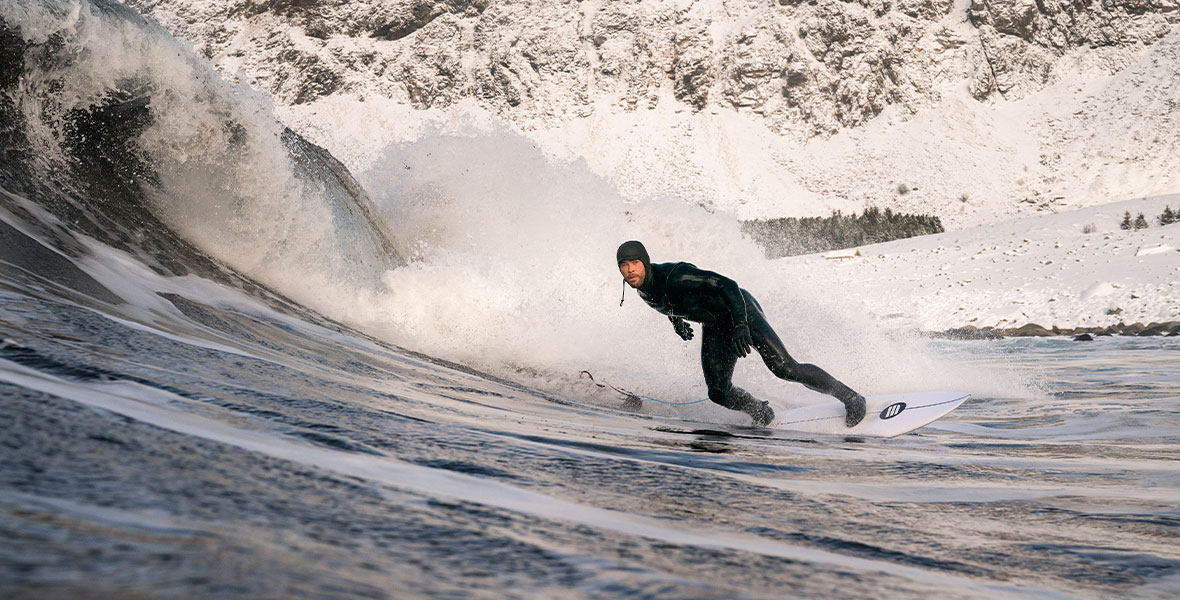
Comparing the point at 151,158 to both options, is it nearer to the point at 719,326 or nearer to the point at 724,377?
the point at 719,326

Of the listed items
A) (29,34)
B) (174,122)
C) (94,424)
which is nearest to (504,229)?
(174,122)

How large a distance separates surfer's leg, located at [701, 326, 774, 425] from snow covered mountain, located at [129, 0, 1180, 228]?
196 ft

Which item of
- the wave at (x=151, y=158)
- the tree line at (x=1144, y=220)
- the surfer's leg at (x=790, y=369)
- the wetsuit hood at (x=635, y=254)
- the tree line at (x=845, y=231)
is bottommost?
the surfer's leg at (x=790, y=369)

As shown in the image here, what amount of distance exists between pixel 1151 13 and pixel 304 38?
7213 centimetres

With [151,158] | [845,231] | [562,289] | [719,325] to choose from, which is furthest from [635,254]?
[845,231]

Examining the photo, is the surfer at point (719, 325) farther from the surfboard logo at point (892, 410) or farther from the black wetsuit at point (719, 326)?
the surfboard logo at point (892, 410)

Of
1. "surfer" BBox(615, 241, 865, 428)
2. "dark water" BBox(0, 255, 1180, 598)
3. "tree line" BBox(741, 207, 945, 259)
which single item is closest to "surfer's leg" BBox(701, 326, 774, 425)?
"surfer" BBox(615, 241, 865, 428)

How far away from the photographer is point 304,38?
8081 centimetres

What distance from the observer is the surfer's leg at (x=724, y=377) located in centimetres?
577

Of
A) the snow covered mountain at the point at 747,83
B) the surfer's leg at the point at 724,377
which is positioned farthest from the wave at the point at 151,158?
the snow covered mountain at the point at 747,83

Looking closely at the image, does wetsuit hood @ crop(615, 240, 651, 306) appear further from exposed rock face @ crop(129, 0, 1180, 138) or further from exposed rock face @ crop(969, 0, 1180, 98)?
exposed rock face @ crop(969, 0, 1180, 98)

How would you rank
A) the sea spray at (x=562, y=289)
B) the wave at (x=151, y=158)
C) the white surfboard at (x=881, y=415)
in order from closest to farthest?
the white surfboard at (x=881, y=415) → the wave at (x=151, y=158) → the sea spray at (x=562, y=289)

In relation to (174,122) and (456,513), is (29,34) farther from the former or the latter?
(456,513)

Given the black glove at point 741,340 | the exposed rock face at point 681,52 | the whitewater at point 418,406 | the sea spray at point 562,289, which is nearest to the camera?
the whitewater at point 418,406
